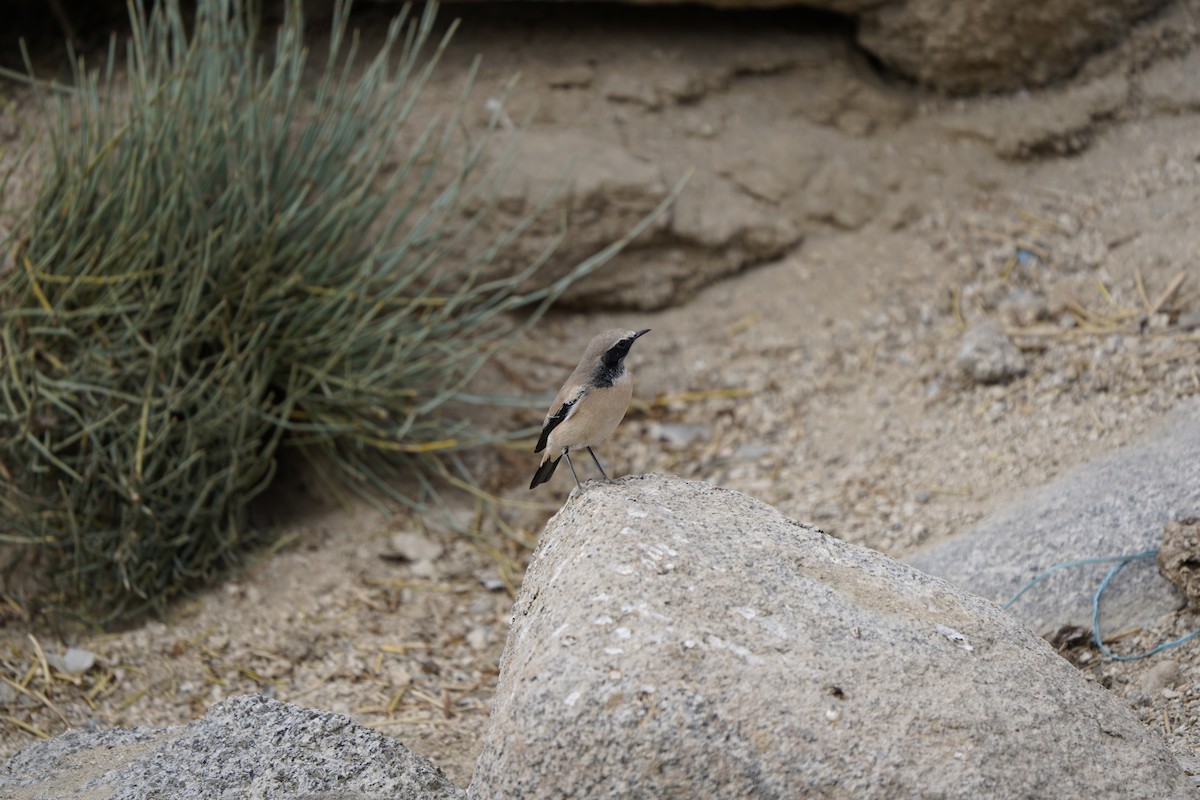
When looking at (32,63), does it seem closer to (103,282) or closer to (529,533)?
(103,282)

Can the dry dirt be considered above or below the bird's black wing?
below

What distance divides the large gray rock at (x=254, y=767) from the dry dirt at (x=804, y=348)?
0.57 meters

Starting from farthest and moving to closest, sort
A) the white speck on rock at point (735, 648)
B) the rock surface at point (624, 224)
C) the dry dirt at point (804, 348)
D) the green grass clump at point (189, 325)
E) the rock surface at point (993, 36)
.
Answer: the rock surface at point (993, 36), the rock surface at point (624, 224), the green grass clump at point (189, 325), the dry dirt at point (804, 348), the white speck on rock at point (735, 648)

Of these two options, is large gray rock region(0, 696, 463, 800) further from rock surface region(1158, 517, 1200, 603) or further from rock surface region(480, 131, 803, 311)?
rock surface region(480, 131, 803, 311)

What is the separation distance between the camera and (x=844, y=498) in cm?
436

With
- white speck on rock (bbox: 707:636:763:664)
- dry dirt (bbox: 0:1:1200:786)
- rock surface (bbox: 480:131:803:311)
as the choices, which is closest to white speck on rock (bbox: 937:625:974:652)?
white speck on rock (bbox: 707:636:763:664)

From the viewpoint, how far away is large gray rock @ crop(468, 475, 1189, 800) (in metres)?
2.07

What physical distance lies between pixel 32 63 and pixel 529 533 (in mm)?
3222

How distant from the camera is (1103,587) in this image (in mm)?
3266

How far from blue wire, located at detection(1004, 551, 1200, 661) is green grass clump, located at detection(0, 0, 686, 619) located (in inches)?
85.3

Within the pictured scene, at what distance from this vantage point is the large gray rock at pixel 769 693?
81.4 inches

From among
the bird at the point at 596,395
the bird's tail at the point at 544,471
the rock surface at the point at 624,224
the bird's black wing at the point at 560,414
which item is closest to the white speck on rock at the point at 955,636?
the bird at the point at 596,395

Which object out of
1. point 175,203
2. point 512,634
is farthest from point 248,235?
point 512,634

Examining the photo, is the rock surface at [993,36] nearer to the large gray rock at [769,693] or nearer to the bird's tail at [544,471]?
the bird's tail at [544,471]
